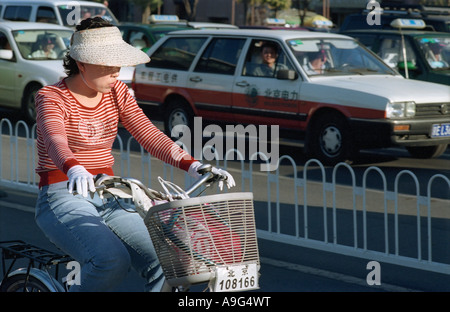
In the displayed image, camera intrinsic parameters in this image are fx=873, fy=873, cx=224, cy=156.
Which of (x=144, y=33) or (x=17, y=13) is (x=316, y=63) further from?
(x=17, y=13)

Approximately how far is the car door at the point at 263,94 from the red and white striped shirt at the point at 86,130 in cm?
742

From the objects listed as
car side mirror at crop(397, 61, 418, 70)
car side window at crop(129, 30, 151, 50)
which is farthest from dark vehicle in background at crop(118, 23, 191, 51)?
car side mirror at crop(397, 61, 418, 70)

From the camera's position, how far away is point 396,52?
14.0m

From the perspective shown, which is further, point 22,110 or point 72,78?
point 22,110

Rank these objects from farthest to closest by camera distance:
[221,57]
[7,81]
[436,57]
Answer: [7,81] < [436,57] < [221,57]

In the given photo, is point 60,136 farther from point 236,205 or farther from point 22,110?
point 22,110

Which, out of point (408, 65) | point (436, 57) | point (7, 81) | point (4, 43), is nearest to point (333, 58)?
point (408, 65)

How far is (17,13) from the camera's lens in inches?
839

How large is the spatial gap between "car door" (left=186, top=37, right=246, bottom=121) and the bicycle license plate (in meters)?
8.82

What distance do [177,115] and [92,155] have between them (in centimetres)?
898

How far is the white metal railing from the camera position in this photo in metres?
6.39

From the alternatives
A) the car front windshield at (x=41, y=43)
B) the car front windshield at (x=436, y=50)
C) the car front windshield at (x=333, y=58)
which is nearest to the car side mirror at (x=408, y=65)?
the car front windshield at (x=436, y=50)
